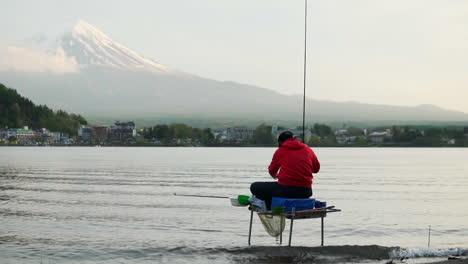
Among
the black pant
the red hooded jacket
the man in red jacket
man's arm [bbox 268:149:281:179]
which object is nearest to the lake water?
the black pant

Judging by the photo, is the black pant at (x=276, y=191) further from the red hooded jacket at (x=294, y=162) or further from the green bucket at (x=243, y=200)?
the green bucket at (x=243, y=200)

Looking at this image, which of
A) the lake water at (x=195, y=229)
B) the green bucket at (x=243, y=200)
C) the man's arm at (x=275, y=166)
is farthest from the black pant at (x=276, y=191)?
the lake water at (x=195, y=229)

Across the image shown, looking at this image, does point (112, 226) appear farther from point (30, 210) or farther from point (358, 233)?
point (358, 233)

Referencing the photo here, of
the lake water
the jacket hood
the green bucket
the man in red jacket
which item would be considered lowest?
the lake water

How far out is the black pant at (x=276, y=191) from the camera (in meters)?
12.6

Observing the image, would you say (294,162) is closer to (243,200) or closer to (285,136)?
(285,136)

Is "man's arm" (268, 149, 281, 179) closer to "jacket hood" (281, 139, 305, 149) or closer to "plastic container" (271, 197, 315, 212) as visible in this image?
"jacket hood" (281, 139, 305, 149)

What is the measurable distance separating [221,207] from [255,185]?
10841 millimetres

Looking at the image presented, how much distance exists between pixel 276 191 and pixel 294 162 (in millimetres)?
678

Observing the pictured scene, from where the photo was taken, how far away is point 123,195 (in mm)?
28062

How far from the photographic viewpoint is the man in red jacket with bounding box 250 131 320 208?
40.8ft

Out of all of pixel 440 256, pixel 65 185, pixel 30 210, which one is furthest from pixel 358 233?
pixel 65 185

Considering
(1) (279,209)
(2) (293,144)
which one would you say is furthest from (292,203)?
(2) (293,144)

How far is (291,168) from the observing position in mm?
12430
